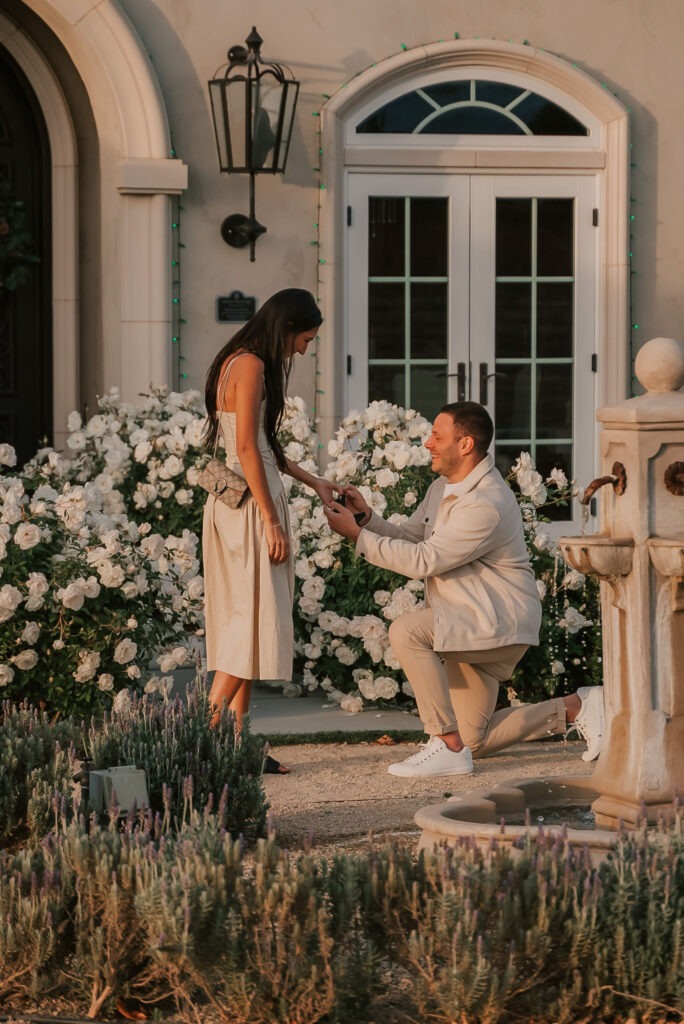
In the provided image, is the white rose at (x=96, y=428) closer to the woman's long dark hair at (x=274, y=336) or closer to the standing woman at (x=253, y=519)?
the standing woman at (x=253, y=519)

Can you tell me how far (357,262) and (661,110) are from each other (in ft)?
7.33

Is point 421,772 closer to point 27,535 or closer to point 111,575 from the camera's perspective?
point 111,575

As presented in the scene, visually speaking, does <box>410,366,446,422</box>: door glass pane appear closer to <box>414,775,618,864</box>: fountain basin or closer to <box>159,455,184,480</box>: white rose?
<box>159,455,184,480</box>: white rose

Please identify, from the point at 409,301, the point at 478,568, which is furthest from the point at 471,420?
the point at 409,301

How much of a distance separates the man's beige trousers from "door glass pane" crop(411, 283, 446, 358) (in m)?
4.52

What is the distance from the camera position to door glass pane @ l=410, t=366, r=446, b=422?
10977 millimetres

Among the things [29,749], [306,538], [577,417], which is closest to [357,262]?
[577,417]

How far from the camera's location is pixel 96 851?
403cm

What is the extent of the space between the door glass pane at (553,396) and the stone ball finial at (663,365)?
20.1 feet

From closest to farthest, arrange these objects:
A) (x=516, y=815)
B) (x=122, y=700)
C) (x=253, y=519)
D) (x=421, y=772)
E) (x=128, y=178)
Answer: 1. (x=516, y=815)
2. (x=253, y=519)
3. (x=421, y=772)
4. (x=122, y=700)
5. (x=128, y=178)

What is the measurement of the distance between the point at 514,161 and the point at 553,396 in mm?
1537

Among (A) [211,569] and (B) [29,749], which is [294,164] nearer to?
(A) [211,569]

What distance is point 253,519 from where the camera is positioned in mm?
6203

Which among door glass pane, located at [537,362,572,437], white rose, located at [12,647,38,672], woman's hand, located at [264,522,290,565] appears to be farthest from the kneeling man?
door glass pane, located at [537,362,572,437]
